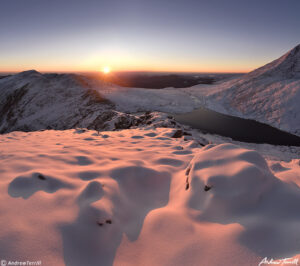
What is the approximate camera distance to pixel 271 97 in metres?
26.5

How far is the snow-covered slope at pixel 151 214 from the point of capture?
7.29 ft

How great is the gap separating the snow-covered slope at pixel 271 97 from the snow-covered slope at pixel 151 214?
20584 millimetres

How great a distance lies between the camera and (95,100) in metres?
33.0

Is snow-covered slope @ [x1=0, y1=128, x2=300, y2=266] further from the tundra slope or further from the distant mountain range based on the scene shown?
the tundra slope

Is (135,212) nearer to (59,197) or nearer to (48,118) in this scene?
(59,197)

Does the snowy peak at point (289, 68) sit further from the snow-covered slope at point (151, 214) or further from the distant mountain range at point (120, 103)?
the snow-covered slope at point (151, 214)

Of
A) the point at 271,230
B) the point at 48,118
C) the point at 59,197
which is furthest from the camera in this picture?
the point at 48,118

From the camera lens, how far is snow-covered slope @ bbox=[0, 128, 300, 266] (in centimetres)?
222

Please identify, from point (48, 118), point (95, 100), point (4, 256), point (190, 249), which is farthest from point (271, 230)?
point (48, 118)

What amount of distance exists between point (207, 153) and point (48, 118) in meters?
34.3

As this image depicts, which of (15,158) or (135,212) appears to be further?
(15,158)

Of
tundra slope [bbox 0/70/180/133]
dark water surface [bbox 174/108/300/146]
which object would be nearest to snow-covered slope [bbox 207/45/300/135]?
dark water surface [bbox 174/108/300/146]
